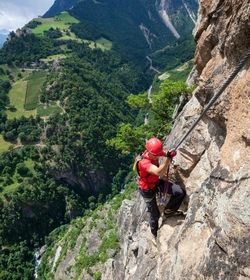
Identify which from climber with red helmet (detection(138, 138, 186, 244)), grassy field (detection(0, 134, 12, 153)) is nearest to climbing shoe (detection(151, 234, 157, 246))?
climber with red helmet (detection(138, 138, 186, 244))

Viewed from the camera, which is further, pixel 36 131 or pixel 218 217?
pixel 36 131

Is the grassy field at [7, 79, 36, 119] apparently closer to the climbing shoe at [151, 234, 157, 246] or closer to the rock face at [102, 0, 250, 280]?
the climbing shoe at [151, 234, 157, 246]

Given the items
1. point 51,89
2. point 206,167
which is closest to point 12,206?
point 51,89

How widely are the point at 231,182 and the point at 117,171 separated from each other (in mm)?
89467

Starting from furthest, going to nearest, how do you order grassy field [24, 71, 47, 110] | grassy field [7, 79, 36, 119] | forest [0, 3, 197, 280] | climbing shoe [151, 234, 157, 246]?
grassy field [24, 71, 47, 110] → grassy field [7, 79, 36, 119] → forest [0, 3, 197, 280] → climbing shoe [151, 234, 157, 246]

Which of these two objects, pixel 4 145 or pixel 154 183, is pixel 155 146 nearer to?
pixel 154 183

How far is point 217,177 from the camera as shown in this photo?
9.32 m

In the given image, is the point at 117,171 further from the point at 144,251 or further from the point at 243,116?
the point at 243,116

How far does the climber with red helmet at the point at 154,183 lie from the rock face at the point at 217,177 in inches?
22.1

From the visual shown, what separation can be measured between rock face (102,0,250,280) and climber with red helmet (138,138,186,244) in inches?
22.1

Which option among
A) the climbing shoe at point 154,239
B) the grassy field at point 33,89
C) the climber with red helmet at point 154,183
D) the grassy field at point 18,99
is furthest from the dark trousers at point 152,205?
the grassy field at point 33,89

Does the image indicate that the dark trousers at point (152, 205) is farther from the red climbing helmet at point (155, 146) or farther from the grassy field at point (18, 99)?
the grassy field at point (18, 99)

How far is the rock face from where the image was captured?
7.80 m

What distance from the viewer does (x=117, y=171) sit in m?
97.1
